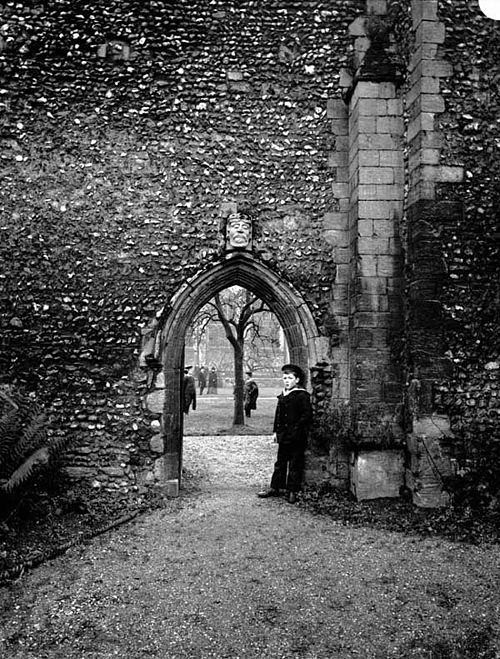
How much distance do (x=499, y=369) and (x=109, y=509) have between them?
15.5 feet

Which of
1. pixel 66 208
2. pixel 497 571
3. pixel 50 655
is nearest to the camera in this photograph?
pixel 50 655

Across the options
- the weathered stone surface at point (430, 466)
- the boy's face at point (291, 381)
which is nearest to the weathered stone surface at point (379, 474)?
the weathered stone surface at point (430, 466)

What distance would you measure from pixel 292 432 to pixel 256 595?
2775 millimetres

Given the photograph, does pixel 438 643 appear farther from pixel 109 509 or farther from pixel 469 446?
pixel 109 509

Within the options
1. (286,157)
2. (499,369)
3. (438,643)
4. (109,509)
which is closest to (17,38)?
(286,157)

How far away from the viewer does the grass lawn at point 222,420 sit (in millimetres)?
13820

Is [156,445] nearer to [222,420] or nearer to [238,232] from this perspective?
[238,232]

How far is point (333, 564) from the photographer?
4742mm

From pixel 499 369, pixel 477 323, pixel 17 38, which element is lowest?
pixel 499 369

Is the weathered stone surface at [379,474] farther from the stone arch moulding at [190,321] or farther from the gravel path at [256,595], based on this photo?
the stone arch moulding at [190,321]

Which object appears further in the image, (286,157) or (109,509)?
(286,157)

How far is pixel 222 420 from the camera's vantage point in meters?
16.1

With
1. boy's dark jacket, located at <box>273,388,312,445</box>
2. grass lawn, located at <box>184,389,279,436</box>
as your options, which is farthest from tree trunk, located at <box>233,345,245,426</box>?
boy's dark jacket, located at <box>273,388,312,445</box>

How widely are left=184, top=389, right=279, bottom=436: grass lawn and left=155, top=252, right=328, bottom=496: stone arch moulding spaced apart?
6.31m
